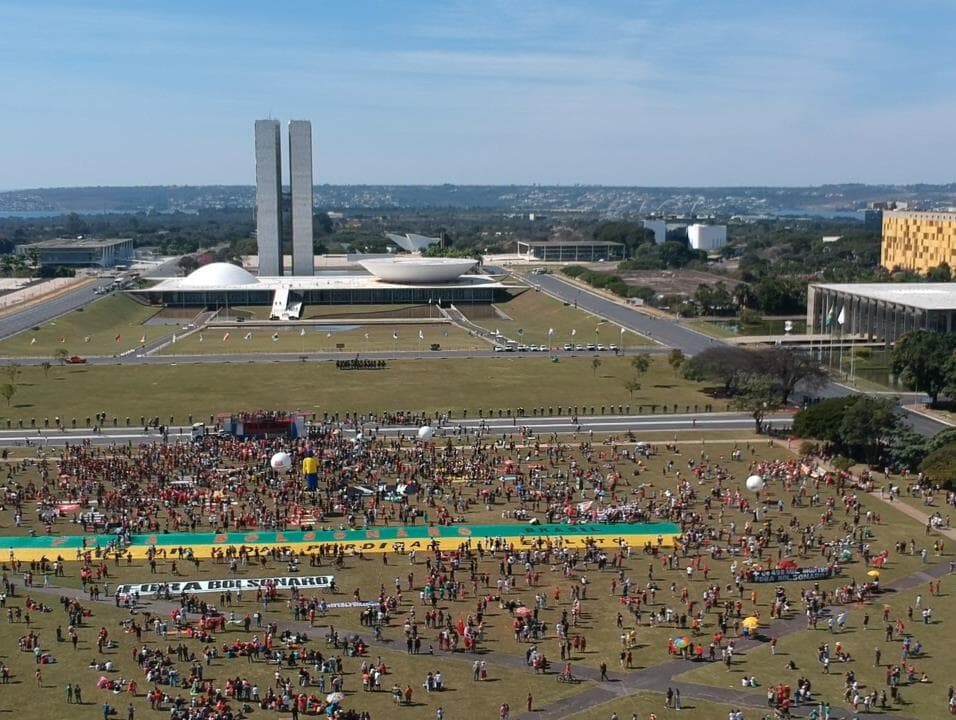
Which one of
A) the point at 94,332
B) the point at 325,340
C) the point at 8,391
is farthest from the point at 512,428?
the point at 94,332

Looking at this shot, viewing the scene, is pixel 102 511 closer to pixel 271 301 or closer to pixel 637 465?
pixel 637 465

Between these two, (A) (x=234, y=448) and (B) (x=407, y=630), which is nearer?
(B) (x=407, y=630)

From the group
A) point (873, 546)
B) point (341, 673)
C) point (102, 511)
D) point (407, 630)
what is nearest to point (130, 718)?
point (341, 673)

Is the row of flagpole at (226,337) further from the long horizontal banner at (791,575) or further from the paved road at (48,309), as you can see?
the long horizontal banner at (791,575)

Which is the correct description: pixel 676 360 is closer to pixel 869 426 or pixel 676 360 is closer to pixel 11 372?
pixel 869 426

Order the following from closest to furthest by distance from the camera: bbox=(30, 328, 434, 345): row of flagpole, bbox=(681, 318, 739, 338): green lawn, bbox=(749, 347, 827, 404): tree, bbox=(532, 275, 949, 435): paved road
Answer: bbox=(532, 275, 949, 435): paved road, bbox=(749, 347, 827, 404): tree, bbox=(30, 328, 434, 345): row of flagpole, bbox=(681, 318, 739, 338): green lawn

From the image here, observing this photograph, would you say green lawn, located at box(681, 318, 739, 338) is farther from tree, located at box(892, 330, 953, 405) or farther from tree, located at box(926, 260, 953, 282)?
tree, located at box(926, 260, 953, 282)

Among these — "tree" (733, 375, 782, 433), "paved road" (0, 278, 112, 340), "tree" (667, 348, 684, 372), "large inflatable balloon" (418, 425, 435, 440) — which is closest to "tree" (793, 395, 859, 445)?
"tree" (733, 375, 782, 433)
